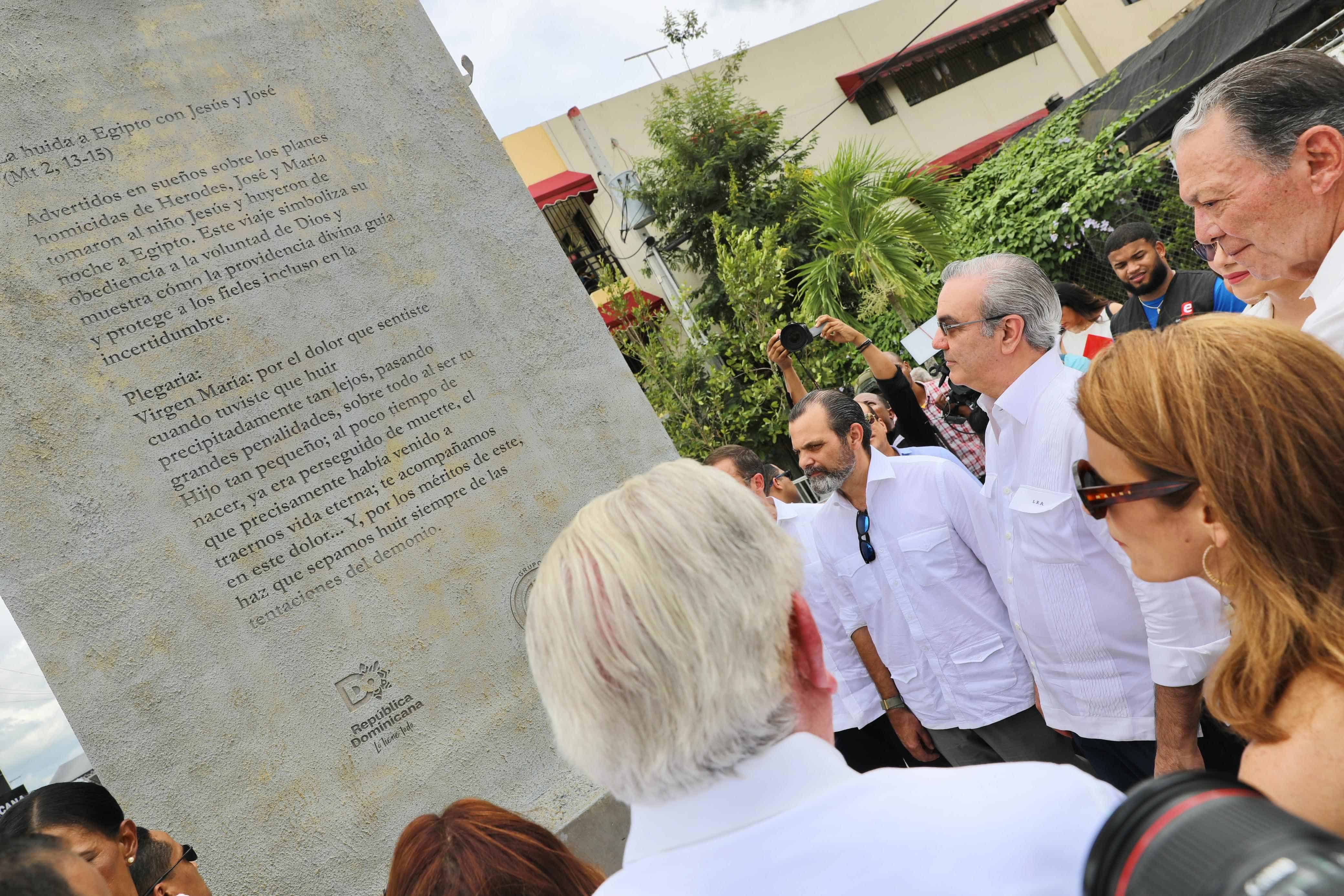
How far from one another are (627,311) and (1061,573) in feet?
33.2

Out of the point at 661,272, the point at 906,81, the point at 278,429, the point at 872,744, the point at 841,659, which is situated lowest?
the point at 872,744

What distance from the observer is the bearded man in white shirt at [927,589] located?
3.12 metres

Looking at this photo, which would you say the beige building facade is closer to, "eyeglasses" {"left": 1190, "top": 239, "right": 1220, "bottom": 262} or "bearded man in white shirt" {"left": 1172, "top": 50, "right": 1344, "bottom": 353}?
"eyeglasses" {"left": 1190, "top": 239, "right": 1220, "bottom": 262}

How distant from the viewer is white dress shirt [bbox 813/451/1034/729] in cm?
311

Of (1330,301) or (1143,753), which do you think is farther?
(1143,753)

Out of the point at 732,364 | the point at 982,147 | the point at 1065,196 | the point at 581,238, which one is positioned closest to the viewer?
the point at 1065,196

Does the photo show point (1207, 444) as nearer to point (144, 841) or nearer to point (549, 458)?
point (549, 458)

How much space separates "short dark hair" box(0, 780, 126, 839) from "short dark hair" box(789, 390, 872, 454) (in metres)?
2.58

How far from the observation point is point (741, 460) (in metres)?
3.92

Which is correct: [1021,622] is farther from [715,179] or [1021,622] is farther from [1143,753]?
[715,179]

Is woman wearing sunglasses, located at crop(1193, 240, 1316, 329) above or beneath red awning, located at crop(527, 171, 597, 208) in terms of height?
beneath

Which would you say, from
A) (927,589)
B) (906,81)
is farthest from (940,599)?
(906,81)

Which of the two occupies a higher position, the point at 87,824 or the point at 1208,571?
the point at 87,824

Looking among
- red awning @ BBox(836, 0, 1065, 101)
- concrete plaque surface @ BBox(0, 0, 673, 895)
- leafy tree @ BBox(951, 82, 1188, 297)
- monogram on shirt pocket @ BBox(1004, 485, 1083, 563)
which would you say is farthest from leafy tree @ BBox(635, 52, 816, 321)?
monogram on shirt pocket @ BBox(1004, 485, 1083, 563)
